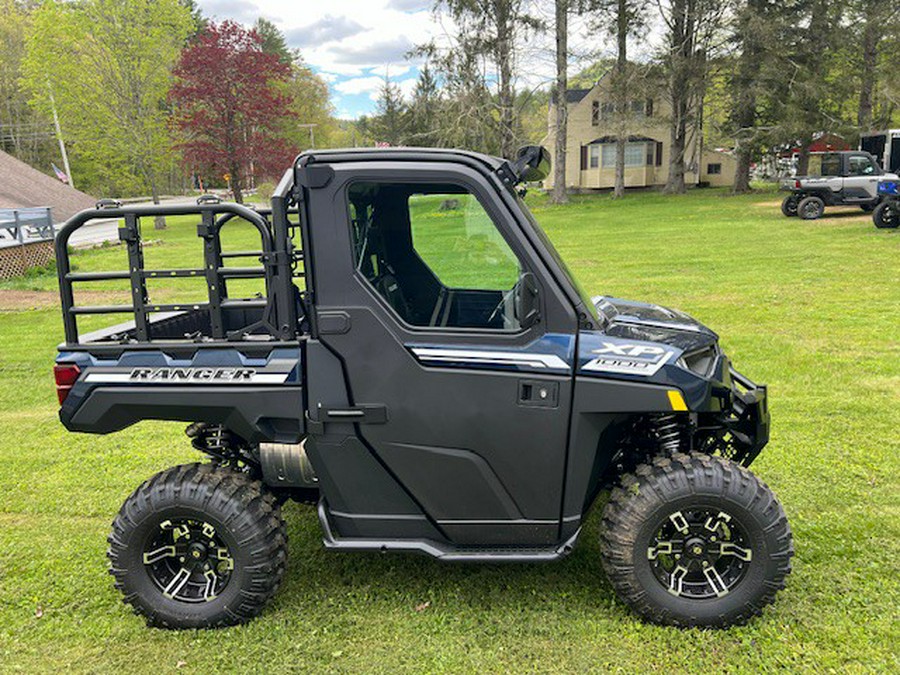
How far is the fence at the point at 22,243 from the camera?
14578 mm

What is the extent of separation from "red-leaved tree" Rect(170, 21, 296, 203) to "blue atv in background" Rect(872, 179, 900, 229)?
1038 inches

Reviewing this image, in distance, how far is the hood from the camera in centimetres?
307

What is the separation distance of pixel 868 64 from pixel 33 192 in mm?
38030

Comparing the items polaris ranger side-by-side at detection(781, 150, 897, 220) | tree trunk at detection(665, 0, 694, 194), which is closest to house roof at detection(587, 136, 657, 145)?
tree trunk at detection(665, 0, 694, 194)

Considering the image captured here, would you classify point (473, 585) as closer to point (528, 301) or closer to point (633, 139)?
point (528, 301)

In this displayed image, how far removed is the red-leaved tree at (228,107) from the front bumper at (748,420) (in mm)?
32998

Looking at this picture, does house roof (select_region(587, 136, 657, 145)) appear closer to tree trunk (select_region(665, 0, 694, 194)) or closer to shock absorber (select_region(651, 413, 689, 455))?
tree trunk (select_region(665, 0, 694, 194))

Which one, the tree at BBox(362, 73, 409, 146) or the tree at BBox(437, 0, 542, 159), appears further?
the tree at BBox(362, 73, 409, 146)

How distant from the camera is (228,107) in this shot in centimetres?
3325

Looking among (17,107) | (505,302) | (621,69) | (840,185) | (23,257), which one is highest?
(17,107)

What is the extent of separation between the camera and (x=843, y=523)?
12.6 ft

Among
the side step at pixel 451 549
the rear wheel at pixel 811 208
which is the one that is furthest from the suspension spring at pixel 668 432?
the rear wheel at pixel 811 208

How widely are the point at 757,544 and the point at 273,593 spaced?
2.21m

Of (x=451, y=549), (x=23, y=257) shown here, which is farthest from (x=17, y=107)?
(x=451, y=549)
